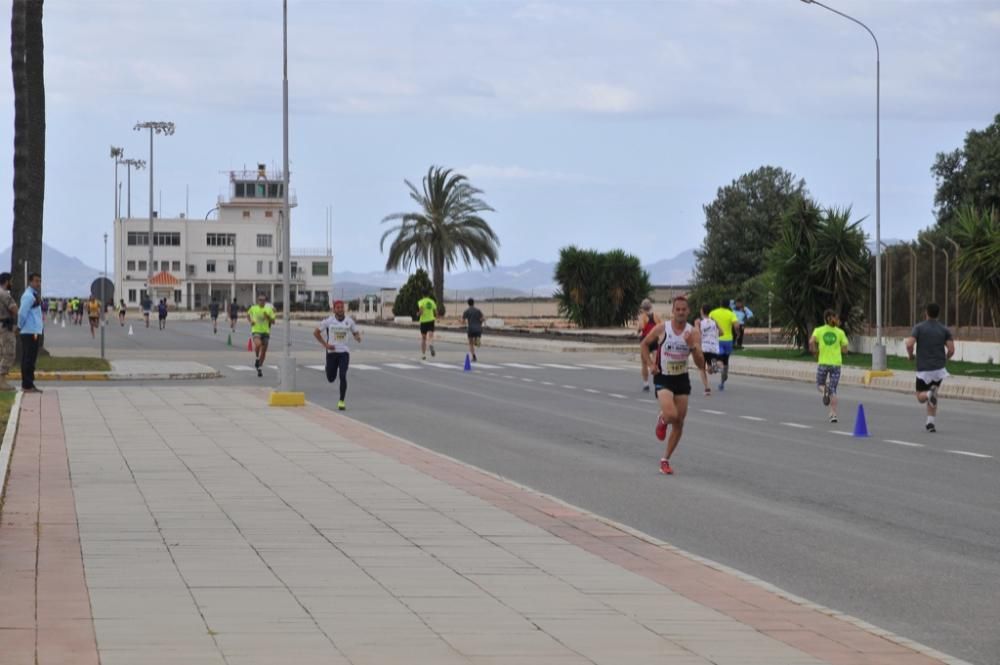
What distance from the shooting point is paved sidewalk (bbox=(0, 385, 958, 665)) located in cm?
725

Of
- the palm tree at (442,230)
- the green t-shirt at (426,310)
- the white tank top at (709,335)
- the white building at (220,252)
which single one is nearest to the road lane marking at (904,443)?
the white tank top at (709,335)

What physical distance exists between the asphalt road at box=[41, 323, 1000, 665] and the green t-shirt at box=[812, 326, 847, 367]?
92 cm

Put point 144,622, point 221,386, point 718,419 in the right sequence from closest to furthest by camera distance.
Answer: point 144,622
point 718,419
point 221,386

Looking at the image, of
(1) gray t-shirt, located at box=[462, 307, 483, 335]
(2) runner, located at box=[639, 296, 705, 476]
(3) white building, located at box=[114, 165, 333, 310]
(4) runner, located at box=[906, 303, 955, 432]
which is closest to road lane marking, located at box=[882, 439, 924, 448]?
(4) runner, located at box=[906, 303, 955, 432]

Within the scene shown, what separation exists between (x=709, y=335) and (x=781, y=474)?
14.8 m

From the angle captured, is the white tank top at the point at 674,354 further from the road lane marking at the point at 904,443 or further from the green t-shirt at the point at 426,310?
the green t-shirt at the point at 426,310

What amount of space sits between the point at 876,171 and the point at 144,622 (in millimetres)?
31620

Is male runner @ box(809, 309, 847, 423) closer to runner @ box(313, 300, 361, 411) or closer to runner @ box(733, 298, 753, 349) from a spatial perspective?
runner @ box(313, 300, 361, 411)

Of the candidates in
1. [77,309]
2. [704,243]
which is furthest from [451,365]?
[77,309]

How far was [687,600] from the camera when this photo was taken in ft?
Result: 28.5

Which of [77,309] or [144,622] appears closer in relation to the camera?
[144,622]

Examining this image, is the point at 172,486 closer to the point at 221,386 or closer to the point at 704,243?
the point at 221,386

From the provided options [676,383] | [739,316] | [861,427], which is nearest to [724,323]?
[861,427]

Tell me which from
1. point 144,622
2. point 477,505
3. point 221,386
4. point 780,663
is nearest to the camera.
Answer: point 780,663
